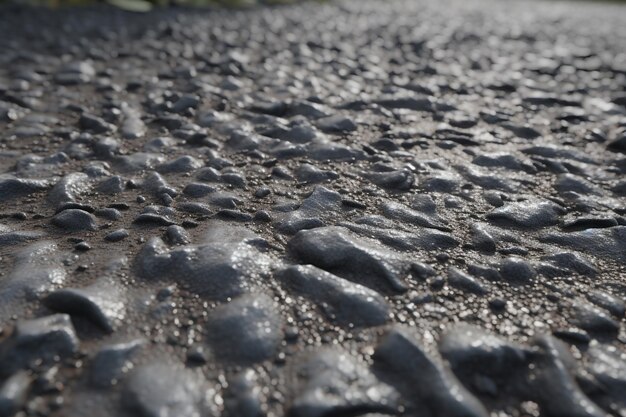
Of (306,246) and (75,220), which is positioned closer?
(306,246)

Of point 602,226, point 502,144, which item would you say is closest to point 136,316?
point 602,226

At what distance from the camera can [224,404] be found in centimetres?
140

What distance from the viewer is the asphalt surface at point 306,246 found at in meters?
1.47

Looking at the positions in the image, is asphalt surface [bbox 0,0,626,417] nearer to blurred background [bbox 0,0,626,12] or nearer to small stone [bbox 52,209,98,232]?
small stone [bbox 52,209,98,232]

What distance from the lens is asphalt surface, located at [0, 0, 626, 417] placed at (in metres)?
1.47

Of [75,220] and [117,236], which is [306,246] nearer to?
[117,236]

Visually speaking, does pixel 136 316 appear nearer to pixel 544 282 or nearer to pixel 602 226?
pixel 544 282

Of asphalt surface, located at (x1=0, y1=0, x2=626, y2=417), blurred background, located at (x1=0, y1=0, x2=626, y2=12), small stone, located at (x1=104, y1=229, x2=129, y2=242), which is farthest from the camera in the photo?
blurred background, located at (x1=0, y1=0, x2=626, y2=12)

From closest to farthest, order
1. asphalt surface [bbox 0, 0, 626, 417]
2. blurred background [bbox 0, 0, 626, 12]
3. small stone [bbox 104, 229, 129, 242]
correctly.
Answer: asphalt surface [bbox 0, 0, 626, 417]
small stone [bbox 104, 229, 129, 242]
blurred background [bbox 0, 0, 626, 12]

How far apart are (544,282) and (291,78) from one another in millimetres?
3098

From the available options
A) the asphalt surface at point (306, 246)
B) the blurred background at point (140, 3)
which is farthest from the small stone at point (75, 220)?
the blurred background at point (140, 3)

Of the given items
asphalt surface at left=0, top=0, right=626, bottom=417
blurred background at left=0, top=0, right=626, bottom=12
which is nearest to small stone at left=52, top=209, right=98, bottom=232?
asphalt surface at left=0, top=0, right=626, bottom=417

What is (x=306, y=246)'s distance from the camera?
2.03 metres

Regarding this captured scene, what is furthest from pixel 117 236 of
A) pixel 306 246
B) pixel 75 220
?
pixel 306 246
